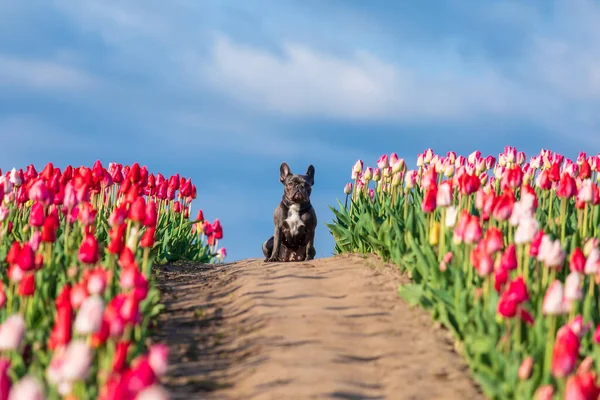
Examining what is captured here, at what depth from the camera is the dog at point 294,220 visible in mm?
14375

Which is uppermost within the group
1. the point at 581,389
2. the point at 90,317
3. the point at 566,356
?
the point at 90,317

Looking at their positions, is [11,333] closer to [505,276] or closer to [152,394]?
[152,394]

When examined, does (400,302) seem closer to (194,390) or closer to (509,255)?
(509,255)

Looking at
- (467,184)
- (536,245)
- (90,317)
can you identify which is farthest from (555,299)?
(90,317)

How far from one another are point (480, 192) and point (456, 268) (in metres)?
1.01

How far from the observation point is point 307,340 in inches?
346

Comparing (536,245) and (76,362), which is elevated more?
(536,245)

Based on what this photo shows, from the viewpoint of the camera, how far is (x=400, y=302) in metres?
10.3

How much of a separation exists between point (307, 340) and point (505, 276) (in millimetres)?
2302

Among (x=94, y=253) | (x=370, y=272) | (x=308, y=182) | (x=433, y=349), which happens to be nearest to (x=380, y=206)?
(x=308, y=182)

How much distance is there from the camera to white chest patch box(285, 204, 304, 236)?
14445 mm

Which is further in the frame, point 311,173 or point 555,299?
point 311,173

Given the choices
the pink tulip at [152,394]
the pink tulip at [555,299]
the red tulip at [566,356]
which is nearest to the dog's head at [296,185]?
the pink tulip at [555,299]

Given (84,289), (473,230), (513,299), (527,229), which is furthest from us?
(473,230)
